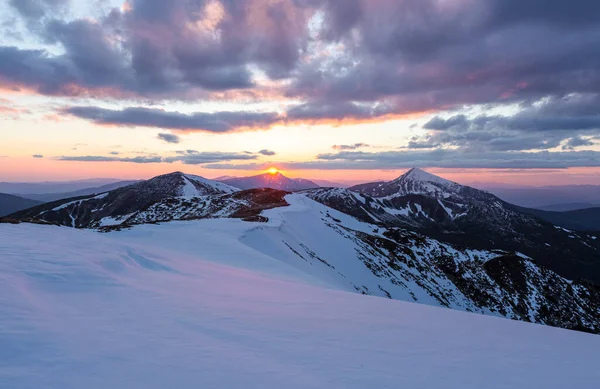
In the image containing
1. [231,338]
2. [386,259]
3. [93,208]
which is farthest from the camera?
[93,208]

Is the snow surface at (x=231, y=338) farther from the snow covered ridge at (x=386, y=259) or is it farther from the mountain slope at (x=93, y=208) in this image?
the mountain slope at (x=93, y=208)

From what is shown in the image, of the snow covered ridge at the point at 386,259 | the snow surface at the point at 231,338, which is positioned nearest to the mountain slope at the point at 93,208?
the snow covered ridge at the point at 386,259

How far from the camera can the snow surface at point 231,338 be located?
6367mm

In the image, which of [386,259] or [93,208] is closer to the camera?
[386,259]

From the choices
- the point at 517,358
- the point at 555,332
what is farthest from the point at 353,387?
the point at 555,332

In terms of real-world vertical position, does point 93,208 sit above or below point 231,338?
below

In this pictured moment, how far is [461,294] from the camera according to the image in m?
70.9

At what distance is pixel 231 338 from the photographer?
851 centimetres

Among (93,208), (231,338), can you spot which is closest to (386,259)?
(231,338)

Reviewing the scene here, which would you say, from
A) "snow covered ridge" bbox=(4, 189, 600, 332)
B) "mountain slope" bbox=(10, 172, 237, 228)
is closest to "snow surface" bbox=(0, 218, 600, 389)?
"snow covered ridge" bbox=(4, 189, 600, 332)

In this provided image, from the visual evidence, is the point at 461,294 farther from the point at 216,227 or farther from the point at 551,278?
the point at 216,227

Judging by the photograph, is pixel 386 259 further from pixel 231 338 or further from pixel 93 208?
pixel 93 208

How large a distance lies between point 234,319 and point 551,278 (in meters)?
106

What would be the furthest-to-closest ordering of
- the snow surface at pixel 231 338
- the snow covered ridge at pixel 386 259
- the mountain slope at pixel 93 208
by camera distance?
the mountain slope at pixel 93 208
the snow covered ridge at pixel 386 259
the snow surface at pixel 231 338
